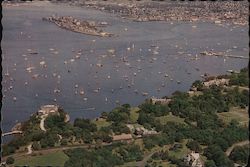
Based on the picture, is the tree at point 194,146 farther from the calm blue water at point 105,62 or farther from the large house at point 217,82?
the large house at point 217,82

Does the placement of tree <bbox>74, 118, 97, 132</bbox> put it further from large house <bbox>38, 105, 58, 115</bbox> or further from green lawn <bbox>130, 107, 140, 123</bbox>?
large house <bbox>38, 105, 58, 115</bbox>

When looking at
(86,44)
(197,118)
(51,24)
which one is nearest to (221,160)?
(197,118)

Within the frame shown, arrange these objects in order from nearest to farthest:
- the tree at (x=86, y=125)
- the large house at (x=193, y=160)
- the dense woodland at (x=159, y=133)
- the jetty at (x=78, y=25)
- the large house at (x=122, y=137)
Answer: the large house at (x=193, y=160) < the dense woodland at (x=159, y=133) < the large house at (x=122, y=137) < the tree at (x=86, y=125) < the jetty at (x=78, y=25)

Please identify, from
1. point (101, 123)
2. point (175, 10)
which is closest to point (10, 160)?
point (101, 123)

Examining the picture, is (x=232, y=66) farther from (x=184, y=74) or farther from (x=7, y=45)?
(x=7, y=45)

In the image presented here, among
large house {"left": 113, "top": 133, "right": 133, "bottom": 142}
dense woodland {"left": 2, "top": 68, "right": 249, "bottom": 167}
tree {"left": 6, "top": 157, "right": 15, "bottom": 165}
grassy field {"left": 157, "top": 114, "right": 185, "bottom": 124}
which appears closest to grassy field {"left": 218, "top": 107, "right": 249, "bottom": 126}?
dense woodland {"left": 2, "top": 68, "right": 249, "bottom": 167}

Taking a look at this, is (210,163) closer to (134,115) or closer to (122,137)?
(122,137)

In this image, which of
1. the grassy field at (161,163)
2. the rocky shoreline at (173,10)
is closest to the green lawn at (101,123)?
the grassy field at (161,163)
